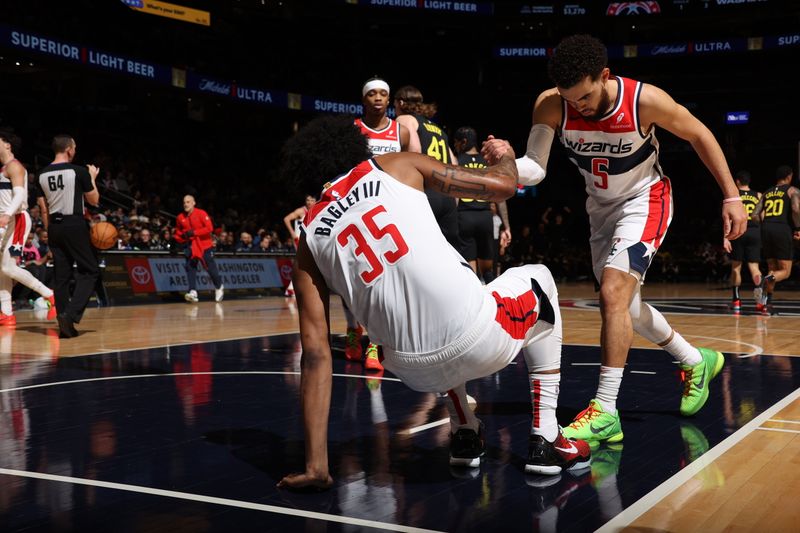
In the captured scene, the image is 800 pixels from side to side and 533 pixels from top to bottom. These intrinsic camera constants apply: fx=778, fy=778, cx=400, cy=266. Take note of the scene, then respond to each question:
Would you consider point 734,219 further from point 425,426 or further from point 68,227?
point 68,227

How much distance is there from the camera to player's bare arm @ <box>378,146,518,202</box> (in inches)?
103

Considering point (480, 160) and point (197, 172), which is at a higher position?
point (197, 172)

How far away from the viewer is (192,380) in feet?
16.5

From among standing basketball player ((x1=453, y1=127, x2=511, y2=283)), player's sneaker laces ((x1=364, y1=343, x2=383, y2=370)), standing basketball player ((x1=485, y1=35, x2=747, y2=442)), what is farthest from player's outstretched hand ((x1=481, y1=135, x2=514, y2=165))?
standing basketball player ((x1=453, y1=127, x2=511, y2=283))

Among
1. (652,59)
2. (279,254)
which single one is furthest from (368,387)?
(652,59)

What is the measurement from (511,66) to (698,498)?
1258 inches

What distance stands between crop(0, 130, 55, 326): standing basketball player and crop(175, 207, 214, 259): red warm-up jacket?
13.0 ft

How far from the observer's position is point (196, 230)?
13523 millimetres

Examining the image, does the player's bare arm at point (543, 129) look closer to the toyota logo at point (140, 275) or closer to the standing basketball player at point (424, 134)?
the standing basketball player at point (424, 134)

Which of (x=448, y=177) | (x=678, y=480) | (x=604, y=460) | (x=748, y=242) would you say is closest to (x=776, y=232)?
(x=748, y=242)

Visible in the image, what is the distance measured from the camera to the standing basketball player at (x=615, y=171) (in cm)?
335

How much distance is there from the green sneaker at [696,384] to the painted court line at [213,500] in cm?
216

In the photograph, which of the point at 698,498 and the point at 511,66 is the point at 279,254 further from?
the point at 511,66

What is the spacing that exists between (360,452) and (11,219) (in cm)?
692
